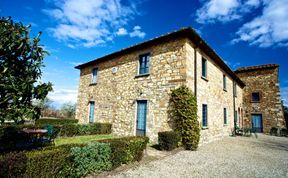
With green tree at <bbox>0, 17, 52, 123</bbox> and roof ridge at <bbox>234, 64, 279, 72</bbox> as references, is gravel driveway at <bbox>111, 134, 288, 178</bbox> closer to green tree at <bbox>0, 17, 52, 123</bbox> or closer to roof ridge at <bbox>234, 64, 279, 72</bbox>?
green tree at <bbox>0, 17, 52, 123</bbox>

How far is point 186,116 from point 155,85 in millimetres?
2435

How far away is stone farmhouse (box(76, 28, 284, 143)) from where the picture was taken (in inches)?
320

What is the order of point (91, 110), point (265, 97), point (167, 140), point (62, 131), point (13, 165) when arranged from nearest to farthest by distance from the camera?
point (13, 165)
point (167, 140)
point (62, 131)
point (91, 110)
point (265, 97)

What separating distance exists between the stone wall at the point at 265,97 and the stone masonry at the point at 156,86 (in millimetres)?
5704

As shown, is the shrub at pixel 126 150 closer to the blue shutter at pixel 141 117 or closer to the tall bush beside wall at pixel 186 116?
the tall bush beside wall at pixel 186 116

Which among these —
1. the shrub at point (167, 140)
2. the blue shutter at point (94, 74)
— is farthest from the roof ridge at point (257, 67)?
the blue shutter at point (94, 74)

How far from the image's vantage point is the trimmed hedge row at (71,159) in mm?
2855

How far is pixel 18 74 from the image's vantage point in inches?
141

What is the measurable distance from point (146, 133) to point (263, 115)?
1522 centimetres

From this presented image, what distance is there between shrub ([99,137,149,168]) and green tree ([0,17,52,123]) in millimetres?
2192

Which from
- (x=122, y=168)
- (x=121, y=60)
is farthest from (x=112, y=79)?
(x=122, y=168)

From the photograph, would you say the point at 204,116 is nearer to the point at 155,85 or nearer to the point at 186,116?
the point at 186,116

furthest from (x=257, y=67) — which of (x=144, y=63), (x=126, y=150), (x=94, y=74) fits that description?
(x=126, y=150)

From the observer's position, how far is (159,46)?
8.93m
